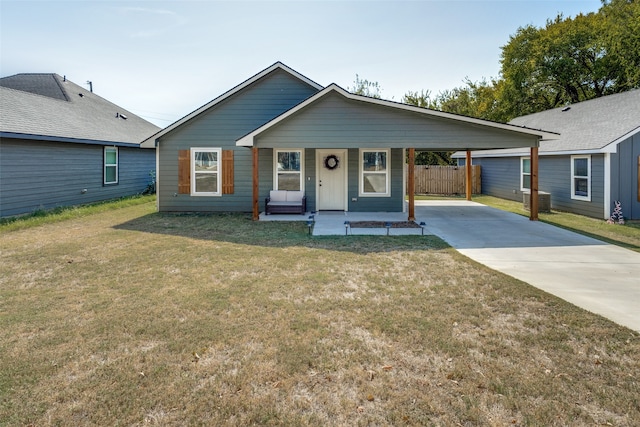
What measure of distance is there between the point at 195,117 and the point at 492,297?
1101cm

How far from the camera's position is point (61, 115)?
14.2 m

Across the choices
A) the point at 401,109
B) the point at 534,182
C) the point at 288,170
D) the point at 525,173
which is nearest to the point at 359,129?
the point at 401,109

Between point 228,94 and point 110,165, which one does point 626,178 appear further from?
point 110,165

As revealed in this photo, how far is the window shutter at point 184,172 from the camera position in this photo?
12.8 meters

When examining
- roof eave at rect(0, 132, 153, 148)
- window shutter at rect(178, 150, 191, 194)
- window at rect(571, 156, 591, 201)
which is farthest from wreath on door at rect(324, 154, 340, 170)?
window at rect(571, 156, 591, 201)

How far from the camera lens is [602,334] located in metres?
3.66

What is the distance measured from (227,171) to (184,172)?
1.47 meters

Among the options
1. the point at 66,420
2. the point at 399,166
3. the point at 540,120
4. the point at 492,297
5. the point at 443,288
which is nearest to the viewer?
the point at 66,420

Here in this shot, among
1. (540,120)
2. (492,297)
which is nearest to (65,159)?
(492,297)

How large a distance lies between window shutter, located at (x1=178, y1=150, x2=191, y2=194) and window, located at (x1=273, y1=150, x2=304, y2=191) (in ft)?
9.75

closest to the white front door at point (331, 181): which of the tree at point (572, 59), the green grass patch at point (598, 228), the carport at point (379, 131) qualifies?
the carport at point (379, 131)

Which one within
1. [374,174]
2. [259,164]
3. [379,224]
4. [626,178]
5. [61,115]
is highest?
[61,115]

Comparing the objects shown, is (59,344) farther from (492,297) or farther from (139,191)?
(139,191)

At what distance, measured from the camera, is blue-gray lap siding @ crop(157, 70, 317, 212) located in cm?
1275
